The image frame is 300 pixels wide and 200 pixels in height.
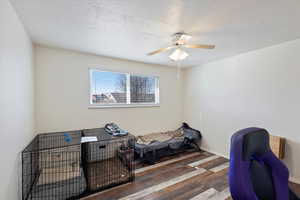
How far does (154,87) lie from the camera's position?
4.07 m

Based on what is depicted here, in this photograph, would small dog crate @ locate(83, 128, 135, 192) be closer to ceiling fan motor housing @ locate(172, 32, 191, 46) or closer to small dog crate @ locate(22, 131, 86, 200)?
small dog crate @ locate(22, 131, 86, 200)

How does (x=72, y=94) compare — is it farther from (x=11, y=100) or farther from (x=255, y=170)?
(x=255, y=170)

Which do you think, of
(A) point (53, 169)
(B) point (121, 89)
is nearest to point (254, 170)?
(A) point (53, 169)

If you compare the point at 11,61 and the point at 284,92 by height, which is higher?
the point at 11,61

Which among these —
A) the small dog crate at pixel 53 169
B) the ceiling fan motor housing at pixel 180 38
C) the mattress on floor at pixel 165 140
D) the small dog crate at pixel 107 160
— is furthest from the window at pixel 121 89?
the ceiling fan motor housing at pixel 180 38

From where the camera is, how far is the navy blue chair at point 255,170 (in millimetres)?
884

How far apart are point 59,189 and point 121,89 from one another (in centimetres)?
221

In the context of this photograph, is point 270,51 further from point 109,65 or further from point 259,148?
point 109,65

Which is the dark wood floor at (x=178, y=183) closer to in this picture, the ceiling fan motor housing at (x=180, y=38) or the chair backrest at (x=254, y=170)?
the chair backrest at (x=254, y=170)

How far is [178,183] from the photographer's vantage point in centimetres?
230

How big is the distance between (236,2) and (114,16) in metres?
1.30

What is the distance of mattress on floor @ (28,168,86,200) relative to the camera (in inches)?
72.9

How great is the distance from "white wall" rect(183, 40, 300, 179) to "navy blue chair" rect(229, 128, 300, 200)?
1.84 meters

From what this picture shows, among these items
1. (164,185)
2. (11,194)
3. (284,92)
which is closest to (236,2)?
(284,92)
